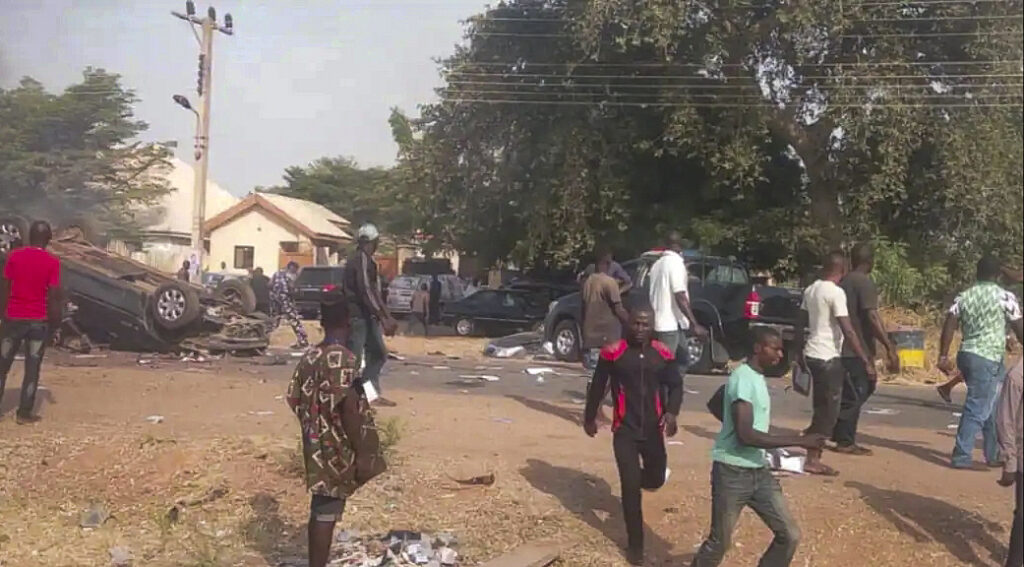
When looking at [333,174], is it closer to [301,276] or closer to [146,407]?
[301,276]

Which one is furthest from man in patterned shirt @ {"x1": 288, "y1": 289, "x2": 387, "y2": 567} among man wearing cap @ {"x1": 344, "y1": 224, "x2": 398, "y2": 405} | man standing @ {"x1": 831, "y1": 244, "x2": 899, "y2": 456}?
man standing @ {"x1": 831, "y1": 244, "x2": 899, "y2": 456}

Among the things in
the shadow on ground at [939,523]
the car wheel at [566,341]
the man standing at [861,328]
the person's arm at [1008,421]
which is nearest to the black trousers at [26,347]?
the man standing at [861,328]

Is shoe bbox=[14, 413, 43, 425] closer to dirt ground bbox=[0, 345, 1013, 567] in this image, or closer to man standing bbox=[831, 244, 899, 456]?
dirt ground bbox=[0, 345, 1013, 567]

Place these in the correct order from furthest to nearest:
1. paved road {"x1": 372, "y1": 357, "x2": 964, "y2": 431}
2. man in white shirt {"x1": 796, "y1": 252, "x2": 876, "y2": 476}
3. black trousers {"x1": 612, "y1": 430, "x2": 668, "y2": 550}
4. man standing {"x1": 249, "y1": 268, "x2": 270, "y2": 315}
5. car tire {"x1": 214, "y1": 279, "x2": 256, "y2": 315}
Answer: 1. man standing {"x1": 249, "y1": 268, "x2": 270, "y2": 315}
2. car tire {"x1": 214, "y1": 279, "x2": 256, "y2": 315}
3. paved road {"x1": 372, "y1": 357, "x2": 964, "y2": 431}
4. man in white shirt {"x1": 796, "y1": 252, "x2": 876, "y2": 476}
5. black trousers {"x1": 612, "y1": 430, "x2": 668, "y2": 550}

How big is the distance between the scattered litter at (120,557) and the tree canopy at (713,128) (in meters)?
16.7

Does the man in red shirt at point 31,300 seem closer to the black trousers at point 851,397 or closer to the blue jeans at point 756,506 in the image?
the blue jeans at point 756,506

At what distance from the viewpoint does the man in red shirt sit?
9367 mm

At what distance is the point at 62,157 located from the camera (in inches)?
1113

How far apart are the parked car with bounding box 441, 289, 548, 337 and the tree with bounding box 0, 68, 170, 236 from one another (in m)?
7.80

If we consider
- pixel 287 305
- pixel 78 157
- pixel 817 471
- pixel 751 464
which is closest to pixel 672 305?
pixel 817 471

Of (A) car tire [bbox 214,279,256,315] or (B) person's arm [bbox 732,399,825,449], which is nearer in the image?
(B) person's arm [bbox 732,399,825,449]

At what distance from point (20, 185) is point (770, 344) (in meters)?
19.5

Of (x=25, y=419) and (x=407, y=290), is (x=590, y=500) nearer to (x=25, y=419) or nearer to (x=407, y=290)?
(x=25, y=419)

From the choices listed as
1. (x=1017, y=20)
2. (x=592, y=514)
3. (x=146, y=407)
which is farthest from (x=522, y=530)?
(x=146, y=407)
